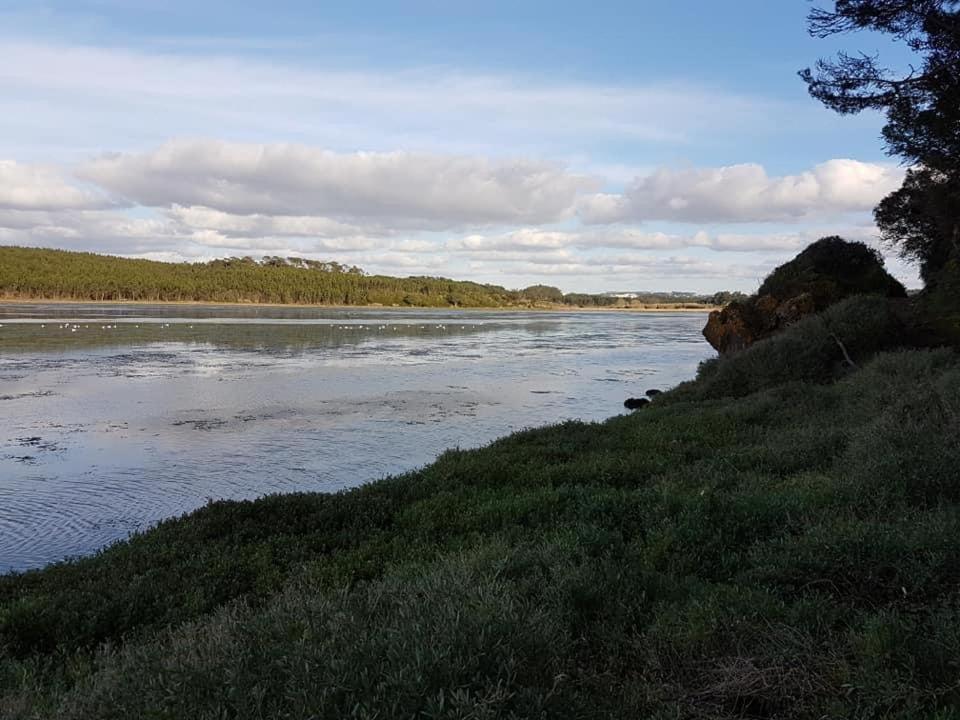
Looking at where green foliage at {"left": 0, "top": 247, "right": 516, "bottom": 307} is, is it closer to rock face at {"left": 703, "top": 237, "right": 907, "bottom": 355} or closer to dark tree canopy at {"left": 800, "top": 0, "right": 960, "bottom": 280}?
rock face at {"left": 703, "top": 237, "right": 907, "bottom": 355}

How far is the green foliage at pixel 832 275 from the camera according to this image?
947 inches

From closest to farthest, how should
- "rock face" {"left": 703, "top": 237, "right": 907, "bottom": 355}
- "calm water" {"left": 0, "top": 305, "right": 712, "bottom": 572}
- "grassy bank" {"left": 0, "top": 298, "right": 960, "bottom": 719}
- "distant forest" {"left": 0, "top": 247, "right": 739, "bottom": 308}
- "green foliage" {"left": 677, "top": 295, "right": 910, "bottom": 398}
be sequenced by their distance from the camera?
"grassy bank" {"left": 0, "top": 298, "right": 960, "bottom": 719} < "calm water" {"left": 0, "top": 305, "right": 712, "bottom": 572} < "green foliage" {"left": 677, "top": 295, "right": 910, "bottom": 398} < "rock face" {"left": 703, "top": 237, "right": 907, "bottom": 355} < "distant forest" {"left": 0, "top": 247, "right": 739, "bottom": 308}

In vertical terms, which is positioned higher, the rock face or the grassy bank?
the rock face

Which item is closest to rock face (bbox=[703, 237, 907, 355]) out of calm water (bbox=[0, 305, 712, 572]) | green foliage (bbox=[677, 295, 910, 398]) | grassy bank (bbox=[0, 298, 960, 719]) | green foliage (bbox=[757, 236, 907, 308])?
green foliage (bbox=[757, 236, 907, 308])

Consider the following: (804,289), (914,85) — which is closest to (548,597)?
(914,85)

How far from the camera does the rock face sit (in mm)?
23812

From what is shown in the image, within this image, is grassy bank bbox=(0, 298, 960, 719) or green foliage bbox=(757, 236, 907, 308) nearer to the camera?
grassy bank bbox=(0, 298, 960, 719)

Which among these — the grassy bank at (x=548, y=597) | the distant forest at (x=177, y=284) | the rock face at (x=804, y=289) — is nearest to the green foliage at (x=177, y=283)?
the distant forest at (x=177, y=284)

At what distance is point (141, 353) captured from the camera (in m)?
39.1

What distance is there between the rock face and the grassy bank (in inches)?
487

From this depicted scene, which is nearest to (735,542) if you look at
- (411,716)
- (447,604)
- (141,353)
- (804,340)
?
(447,604)

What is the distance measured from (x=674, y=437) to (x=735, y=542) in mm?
7777

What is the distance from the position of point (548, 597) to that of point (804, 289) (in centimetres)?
2263

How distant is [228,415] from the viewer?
69.4 feet
